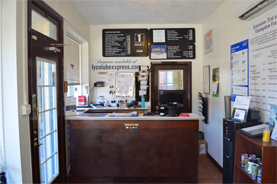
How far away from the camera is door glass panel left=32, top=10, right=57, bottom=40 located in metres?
2.21

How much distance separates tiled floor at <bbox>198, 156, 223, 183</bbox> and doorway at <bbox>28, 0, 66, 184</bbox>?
7.57 ft

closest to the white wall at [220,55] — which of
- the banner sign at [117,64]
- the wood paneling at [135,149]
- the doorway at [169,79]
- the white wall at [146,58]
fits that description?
the white wall at [146,58]

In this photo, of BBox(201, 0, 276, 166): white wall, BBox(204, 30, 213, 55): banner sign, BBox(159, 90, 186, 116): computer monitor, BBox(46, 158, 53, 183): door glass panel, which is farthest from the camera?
BBox(204, 30, 213, 55): banner sign

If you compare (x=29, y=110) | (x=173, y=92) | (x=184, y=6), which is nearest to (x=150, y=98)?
(x=173, y=92)

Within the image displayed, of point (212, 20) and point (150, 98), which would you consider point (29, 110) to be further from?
point (212, 20)

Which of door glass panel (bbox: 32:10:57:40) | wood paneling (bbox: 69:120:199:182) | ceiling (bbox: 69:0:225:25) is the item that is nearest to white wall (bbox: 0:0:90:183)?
door glass panel (bbox: 32:10:57:40)

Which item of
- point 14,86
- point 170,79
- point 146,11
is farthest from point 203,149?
point 14,86

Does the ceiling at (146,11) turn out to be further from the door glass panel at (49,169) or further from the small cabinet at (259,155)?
the door glass panel at (49,169)

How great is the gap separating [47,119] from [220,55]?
3.15m

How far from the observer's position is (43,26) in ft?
7.95

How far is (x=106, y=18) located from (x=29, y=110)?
116 inches

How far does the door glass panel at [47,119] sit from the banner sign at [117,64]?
2137 mm

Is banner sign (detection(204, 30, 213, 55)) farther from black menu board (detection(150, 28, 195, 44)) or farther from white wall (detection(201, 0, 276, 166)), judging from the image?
black menu board (detection(150, 28, 195, 44))

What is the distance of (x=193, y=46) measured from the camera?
469 centimetres
